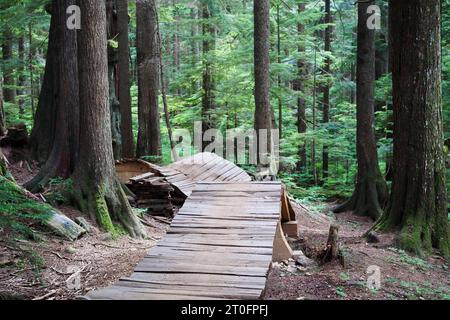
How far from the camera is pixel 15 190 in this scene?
7.19m

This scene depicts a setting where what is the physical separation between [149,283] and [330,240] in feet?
8.28

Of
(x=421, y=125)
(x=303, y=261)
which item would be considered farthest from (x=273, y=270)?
(x=421, y=125)

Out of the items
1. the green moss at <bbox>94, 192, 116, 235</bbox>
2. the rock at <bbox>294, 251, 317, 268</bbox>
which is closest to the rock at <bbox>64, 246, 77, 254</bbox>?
the green moss at <bbox>94, 192, 116, 235</bbox>

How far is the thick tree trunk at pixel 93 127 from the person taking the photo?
834 centimetres

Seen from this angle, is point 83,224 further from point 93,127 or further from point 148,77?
point 148,77

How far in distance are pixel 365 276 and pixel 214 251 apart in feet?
6.28

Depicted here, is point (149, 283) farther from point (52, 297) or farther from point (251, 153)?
A: point (251, 153)

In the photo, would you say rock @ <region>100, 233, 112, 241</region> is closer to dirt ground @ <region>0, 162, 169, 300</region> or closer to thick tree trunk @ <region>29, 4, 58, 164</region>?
dirt ground @ <region>0, 162, 169, 300</region>

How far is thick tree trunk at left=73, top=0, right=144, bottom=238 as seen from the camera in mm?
8344

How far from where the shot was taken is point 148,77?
49.4 ft

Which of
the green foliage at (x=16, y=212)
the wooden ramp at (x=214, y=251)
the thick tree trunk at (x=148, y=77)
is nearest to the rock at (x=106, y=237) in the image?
the green foliage at (x=16, y=212)

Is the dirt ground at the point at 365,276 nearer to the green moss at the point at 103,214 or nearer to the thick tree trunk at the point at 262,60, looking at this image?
the green moss at the point at 103,214

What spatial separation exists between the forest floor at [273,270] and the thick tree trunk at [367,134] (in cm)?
689
